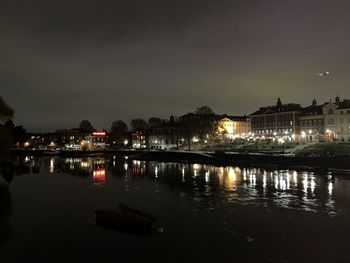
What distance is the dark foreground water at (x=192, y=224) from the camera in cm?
2469

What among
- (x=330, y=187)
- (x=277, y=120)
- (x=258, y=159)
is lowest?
(x=330, y=187)

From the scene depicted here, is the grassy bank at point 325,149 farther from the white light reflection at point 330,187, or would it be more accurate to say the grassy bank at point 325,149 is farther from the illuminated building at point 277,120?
the illuminated building at point 277,120


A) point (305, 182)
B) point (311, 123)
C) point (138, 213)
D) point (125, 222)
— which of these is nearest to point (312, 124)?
point (311, 123)

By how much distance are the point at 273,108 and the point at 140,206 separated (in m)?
130

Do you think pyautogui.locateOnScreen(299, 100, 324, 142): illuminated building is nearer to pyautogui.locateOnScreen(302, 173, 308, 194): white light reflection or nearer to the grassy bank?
the grassy bank

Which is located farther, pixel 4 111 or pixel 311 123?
pixel 311 123

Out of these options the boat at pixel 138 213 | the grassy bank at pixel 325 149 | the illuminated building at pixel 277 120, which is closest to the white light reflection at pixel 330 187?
the boat at pixel 138 213

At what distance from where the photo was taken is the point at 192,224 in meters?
32.6

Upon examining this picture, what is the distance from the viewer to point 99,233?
97.6ft

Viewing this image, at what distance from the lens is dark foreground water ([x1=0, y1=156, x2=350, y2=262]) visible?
972 inches

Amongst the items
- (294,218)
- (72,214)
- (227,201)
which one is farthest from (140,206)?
(294,218)

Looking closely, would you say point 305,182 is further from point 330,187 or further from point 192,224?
point 192,224

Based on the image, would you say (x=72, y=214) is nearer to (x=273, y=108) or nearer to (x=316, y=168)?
(x=316, y=168)

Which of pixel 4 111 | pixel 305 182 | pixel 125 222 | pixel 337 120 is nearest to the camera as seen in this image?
pixel 125 222
